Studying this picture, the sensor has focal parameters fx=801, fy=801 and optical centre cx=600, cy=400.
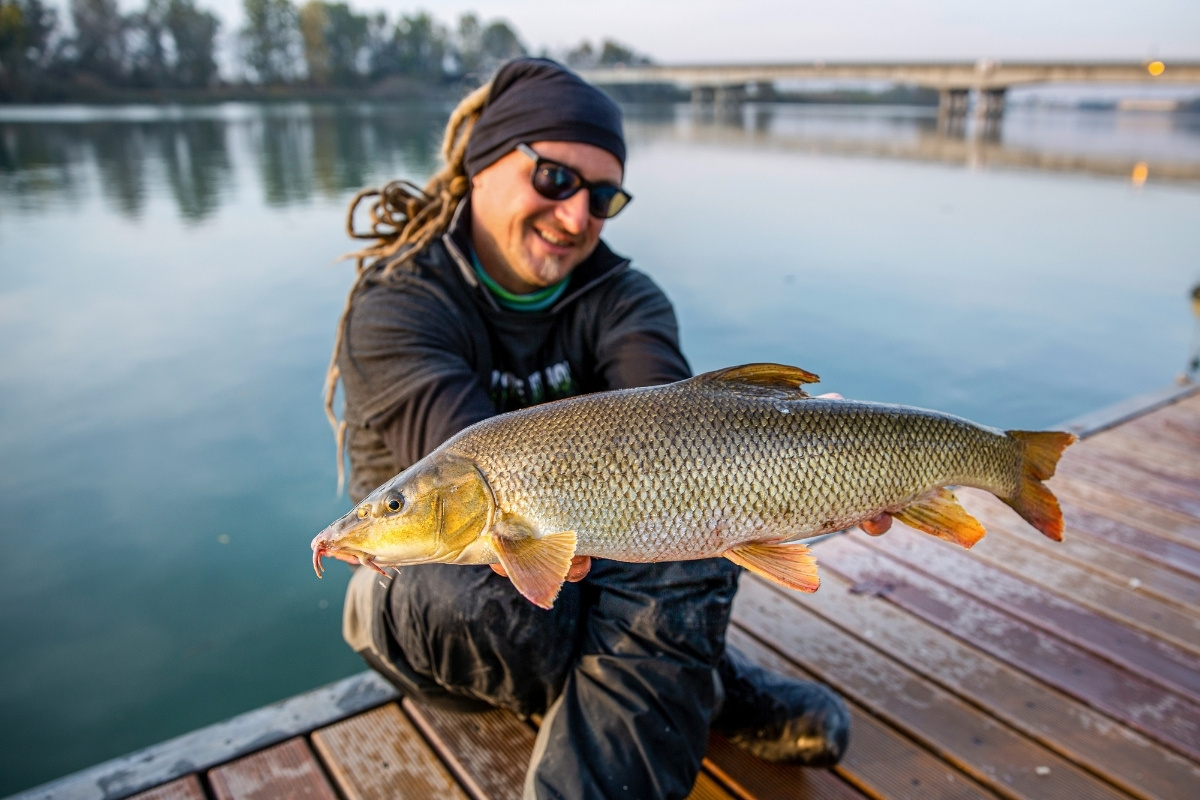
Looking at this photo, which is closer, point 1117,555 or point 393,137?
point 1117,555

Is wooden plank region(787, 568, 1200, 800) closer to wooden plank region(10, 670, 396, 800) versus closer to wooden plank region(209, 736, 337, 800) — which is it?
wooden plank region(10, 670, 396, 800)

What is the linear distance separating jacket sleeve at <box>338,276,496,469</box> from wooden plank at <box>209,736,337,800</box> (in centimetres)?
84

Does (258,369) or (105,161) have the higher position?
(105,161)

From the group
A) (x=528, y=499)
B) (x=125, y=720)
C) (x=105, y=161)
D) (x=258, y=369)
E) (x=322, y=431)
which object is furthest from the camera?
(x=105, y=161)

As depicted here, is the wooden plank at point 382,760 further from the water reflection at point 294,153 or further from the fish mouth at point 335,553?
the water reflection at point 294,153

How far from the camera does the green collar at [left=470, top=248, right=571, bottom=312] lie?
2521 mm

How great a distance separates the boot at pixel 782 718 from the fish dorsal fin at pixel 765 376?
3.00 feet

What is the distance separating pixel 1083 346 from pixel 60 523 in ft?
30.0

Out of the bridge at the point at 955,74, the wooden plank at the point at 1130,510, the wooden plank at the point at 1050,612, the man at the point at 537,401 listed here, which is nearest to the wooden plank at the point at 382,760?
the man at the point at 537,401

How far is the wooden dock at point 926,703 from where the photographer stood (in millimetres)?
2109

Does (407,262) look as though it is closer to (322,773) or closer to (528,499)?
(528,499)

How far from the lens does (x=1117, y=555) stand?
333cm

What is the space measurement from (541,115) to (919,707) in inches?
83.0

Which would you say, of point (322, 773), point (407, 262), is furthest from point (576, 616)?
point (407, 262)
